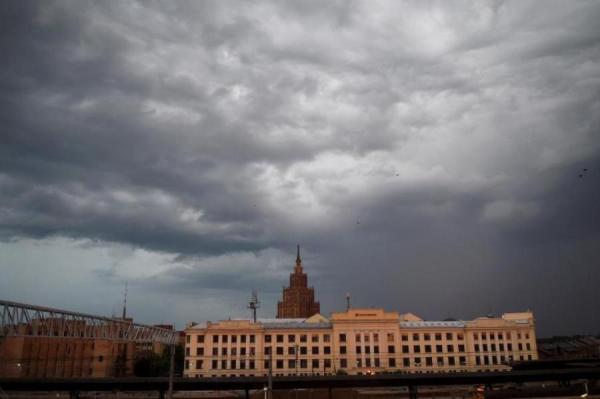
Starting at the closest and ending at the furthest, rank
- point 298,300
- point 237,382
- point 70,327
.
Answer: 1. point 237,382
2. point 70,327
3. point 298,300

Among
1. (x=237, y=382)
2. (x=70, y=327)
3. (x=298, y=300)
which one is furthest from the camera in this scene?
(x=298, y=300)

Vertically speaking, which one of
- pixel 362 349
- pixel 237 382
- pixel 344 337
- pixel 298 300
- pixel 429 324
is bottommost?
pixel 237 382

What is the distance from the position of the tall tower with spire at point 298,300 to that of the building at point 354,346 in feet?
292

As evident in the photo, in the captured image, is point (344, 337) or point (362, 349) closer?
point (362, 349)

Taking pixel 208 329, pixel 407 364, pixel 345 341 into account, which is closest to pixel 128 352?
pixel 208 329

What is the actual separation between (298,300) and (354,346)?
306 ft

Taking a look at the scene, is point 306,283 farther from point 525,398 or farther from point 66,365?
point 525,398

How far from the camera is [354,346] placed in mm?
87688

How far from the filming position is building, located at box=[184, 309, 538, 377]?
285 feet

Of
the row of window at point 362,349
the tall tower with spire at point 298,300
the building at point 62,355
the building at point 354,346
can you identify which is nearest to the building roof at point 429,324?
the building at point 354,346

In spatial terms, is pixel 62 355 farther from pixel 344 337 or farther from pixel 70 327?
pixel 344 337

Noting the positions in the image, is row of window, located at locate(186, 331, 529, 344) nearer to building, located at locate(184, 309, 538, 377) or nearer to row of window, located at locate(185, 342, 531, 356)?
building, located at locate(184, 309, 538, 377)

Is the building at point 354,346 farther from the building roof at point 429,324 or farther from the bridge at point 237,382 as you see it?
the bridge at point 237,382

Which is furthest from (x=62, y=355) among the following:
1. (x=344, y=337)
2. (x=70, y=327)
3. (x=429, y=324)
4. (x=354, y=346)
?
(x=429, y=324)
